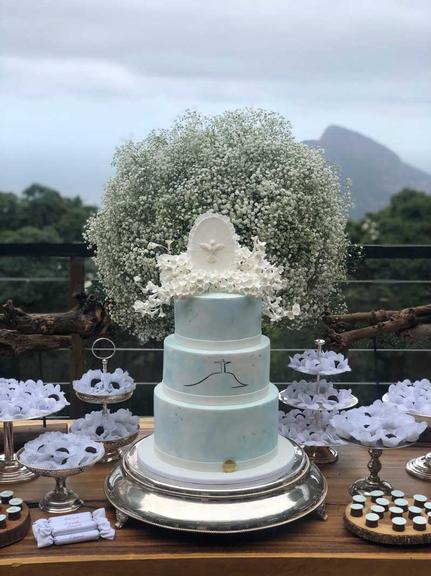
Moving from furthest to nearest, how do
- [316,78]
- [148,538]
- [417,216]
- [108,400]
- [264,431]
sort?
[417,216] < [316,78] < [108,400] < [264,431] < [148,538]

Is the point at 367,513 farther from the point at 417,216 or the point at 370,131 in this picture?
the point at 417,216

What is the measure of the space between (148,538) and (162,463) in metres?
0.22

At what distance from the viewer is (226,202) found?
2.35 m

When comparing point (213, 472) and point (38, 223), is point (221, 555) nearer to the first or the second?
point (213, 472)

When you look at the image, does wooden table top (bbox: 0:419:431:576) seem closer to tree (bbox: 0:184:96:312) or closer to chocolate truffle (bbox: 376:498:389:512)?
chocolate truffle (bbox: 376:498:389:512)

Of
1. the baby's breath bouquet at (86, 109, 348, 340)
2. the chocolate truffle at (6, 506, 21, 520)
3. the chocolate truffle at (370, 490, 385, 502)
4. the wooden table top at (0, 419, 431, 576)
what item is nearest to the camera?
the wooden table top at (0, 419, 431, 576)

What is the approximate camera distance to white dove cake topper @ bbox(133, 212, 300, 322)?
1.97 meters

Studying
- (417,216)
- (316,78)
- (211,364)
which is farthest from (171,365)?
(417,216)

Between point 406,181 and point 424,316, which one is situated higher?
point 406,181

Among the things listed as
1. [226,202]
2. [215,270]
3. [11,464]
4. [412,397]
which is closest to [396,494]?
[412,397]

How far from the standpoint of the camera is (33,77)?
5.56m

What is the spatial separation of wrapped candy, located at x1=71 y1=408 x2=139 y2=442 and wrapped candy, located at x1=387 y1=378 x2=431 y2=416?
83 centimetres

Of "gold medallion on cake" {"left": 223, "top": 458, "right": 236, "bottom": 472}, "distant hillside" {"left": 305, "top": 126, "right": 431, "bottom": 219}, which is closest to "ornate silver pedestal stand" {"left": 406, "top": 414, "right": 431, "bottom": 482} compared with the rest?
"gold medallion on cake" {"left": 223, "top": 458, "right": 236, "bottom": 472}

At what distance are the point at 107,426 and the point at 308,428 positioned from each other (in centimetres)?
64
